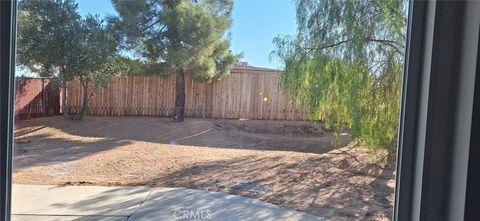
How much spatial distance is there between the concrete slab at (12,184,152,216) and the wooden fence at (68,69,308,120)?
0.26 m

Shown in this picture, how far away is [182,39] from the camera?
118 cm

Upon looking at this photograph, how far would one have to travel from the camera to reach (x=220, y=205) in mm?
1229

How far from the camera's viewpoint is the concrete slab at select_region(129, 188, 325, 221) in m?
1.14

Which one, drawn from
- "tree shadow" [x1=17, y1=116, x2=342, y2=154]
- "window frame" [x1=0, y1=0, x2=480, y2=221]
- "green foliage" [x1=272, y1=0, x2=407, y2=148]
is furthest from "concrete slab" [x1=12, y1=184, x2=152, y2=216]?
"green foliage" [x1=272, y1=0, x2=407, y2=148]

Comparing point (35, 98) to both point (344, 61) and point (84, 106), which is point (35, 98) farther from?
point (344, 61)

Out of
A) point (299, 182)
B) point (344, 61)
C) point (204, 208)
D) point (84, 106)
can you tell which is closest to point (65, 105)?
point (84, 106)

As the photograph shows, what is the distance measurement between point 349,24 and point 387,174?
18.8 inches

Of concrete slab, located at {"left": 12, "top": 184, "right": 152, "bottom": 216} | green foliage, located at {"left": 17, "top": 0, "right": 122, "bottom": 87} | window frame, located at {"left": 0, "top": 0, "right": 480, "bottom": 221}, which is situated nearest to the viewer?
window frame, located at {"left": 0, "top": 0, "right": 480, "bottom": 221}

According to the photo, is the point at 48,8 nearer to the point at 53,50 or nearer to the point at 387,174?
the point at 53,50

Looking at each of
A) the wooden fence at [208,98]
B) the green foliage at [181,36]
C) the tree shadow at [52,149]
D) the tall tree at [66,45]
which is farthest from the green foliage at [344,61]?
the tree shadow at [52,149]

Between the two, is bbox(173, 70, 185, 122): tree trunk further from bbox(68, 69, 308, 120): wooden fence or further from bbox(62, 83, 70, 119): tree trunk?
bbox(62, 83, 70, 119): tree trunk

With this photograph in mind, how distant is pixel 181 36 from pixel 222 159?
0.43m

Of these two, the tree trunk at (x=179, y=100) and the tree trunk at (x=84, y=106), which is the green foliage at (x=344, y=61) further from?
the tree trunk at (x=84, y=106)

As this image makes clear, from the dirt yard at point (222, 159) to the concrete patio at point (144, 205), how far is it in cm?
3
